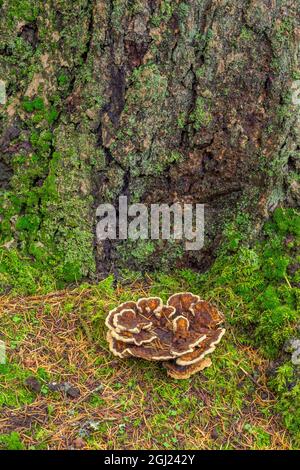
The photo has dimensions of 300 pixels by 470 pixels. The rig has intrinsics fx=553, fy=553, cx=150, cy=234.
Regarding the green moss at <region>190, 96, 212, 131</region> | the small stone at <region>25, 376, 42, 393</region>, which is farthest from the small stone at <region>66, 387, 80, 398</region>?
the green moss at <region>190, 96, 212, 131</region>

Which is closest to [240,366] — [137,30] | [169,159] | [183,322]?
[183,322]

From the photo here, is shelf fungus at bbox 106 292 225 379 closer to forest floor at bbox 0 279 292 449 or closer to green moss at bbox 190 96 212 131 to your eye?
forest floor at bbox 0 279 292 449

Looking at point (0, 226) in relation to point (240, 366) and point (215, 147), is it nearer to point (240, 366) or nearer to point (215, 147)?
point (215, 147)

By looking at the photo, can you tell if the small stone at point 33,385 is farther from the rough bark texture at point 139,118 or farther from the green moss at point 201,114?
the green moss at point 201,114

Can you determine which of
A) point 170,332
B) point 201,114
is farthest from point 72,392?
point 201,114

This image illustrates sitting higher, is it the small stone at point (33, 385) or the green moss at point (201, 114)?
the green moss at point (201, 114)

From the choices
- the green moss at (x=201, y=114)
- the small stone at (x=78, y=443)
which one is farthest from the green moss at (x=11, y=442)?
the green moss at (x=201, y=114)
